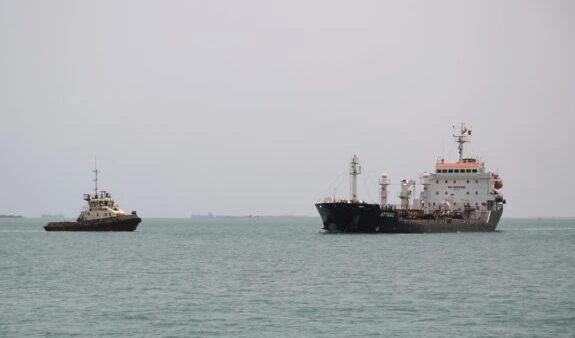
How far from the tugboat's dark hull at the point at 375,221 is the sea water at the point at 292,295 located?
2862 cm

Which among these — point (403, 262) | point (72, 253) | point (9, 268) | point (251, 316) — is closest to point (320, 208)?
point (72, 253)

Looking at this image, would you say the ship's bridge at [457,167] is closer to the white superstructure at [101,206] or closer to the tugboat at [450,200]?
the tugboat at [450,200]

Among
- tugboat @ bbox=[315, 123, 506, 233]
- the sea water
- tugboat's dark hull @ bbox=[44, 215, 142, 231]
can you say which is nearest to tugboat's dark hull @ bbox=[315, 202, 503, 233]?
tugboat @ bbox=[315, 123, 506, 233]

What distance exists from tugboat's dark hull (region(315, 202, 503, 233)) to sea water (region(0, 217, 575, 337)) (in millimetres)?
28622

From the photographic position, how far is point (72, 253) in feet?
265

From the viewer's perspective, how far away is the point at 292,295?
45156 mm

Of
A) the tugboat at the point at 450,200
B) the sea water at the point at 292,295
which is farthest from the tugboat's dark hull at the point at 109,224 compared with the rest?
the sea water at the point at 292,295

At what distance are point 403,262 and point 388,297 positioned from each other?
2146cm

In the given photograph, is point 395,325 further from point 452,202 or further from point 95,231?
point 95,231

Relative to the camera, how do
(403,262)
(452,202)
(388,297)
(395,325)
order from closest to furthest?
1. (395,325)
2. (388,297)
3. (403,262)
4. (452,202)

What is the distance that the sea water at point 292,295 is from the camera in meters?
35.2

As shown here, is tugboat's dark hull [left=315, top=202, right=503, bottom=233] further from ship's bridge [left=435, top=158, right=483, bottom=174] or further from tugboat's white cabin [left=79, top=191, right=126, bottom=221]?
tugboat's white cabin [left=79, top=191, right=126, bottom=221]

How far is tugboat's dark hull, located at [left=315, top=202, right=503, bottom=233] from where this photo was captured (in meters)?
105

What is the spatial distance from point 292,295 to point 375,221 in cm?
6264
